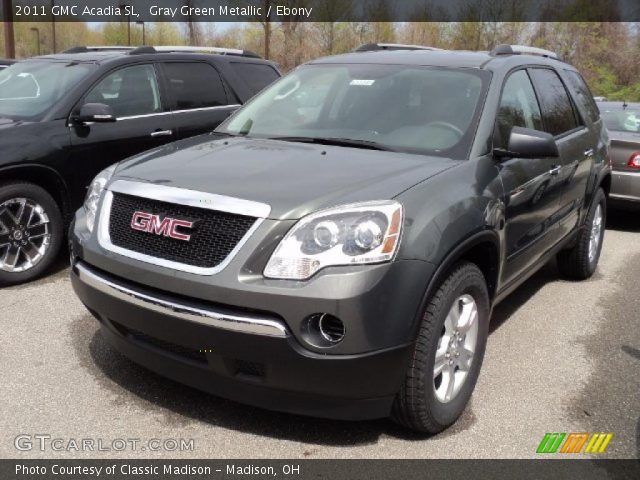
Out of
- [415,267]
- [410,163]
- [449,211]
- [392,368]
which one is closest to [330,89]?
[410,163]

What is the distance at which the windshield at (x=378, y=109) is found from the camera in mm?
3664

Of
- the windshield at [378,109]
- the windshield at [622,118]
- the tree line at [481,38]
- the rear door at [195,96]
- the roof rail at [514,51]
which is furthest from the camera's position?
the tree line at [481,38]

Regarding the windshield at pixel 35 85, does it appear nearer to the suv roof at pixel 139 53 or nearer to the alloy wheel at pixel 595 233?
the suv roof at pixel 139 53

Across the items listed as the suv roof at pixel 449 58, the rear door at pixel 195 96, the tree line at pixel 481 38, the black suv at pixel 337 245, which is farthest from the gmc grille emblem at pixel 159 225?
the tree line at pixel 481 38

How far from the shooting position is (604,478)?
291cm

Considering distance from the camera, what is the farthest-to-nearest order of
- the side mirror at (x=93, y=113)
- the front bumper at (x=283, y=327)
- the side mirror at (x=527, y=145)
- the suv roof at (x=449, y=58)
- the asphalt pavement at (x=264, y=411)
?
the side mirror at (x=93, y=113), the suv roof at (x=449, y=58), the side mirror at (x=527, y=145), the asphalt pavement at (x=264, y=411), the front bumper at (x=283, y=327)

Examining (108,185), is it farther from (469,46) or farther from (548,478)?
(469,46)

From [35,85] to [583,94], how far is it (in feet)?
15.3

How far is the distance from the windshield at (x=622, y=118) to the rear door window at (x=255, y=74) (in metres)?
4.35

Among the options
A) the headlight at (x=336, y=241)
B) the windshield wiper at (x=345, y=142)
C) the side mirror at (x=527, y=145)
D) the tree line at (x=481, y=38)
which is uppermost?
the side mirror at (x=527, y=145)

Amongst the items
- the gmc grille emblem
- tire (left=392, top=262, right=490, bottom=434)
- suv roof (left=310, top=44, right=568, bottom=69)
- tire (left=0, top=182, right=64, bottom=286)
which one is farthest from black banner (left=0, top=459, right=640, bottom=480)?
tire (left=0, top=182, right=64, bottom=286)

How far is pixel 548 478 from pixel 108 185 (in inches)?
96.1

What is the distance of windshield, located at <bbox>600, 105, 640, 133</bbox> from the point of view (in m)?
8.44

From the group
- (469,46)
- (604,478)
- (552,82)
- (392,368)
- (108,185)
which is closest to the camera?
(392,368)
